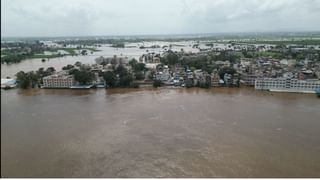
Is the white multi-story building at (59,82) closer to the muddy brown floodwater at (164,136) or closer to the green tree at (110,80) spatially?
the green tree at (110,80)

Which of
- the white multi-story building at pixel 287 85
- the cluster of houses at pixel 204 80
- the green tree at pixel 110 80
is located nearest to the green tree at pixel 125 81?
the green tree at pixel 110 80

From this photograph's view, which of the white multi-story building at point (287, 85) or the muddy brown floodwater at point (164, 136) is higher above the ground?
the white multi-story building at point (287, 85)

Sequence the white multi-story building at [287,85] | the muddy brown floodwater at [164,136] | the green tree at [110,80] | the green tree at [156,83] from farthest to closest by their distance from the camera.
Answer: the green tree at [156,83], the green tree at [110,80], the white multi-story building at [287,85], the muddy brown floodwater at [164,136]

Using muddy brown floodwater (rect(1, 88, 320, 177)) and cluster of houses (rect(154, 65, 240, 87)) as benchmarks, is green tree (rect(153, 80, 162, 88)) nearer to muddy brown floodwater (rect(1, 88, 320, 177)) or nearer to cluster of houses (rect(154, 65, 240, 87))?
cluster of houses (rect(154, 65, 240, 87))

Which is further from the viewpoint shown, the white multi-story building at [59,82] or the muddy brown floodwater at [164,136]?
the white multi-story building at [59,82]

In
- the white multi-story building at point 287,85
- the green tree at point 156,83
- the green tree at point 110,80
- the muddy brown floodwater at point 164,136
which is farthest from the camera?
the green tree at point 156,83

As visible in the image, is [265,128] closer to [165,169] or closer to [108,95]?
[165,169]

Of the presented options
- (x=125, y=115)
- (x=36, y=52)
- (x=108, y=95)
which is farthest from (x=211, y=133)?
(x=36, y=52)

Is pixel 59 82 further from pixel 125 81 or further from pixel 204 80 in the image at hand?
pixel 204 80
